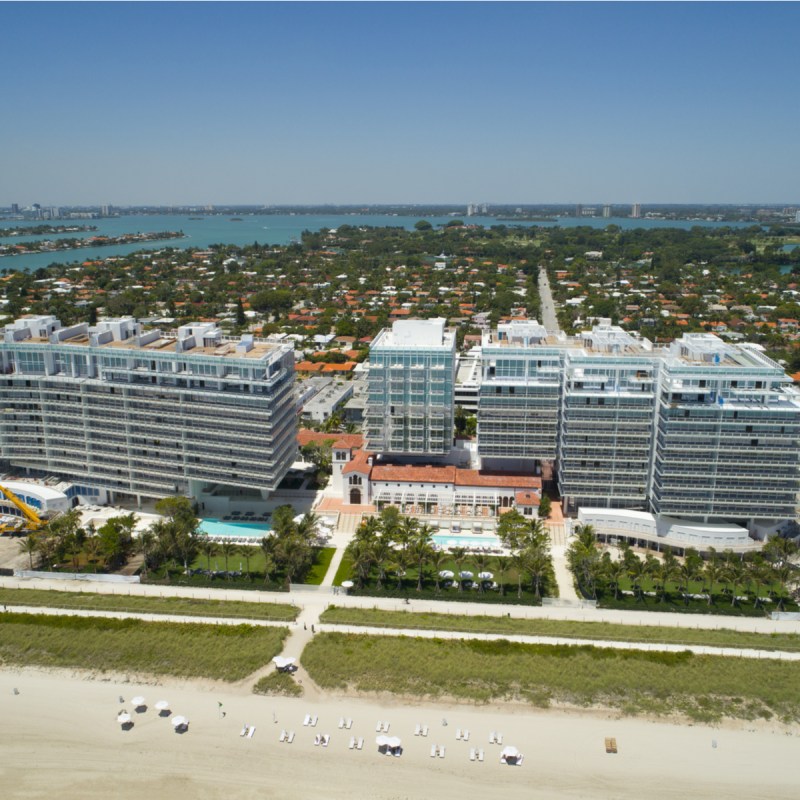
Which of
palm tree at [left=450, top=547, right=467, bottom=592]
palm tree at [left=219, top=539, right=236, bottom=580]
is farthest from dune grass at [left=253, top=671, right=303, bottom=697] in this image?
palm tree at [left=450, top=547, right=467, bottom=592]

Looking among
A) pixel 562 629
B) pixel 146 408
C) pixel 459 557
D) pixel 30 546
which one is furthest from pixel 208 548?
pixel 562 629

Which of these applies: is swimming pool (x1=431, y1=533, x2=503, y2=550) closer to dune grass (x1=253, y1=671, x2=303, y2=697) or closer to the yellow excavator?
dune grass (x1=253, y1=671, x2=303, y2=697)

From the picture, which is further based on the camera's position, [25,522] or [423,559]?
[25,522]

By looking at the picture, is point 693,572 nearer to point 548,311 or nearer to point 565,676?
point 565,676

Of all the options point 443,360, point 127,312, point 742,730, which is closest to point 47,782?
point 742,730

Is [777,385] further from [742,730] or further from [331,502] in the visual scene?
[331,502]

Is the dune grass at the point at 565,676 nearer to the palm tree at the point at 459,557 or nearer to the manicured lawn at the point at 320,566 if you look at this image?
the palm tree at the point at 459,557

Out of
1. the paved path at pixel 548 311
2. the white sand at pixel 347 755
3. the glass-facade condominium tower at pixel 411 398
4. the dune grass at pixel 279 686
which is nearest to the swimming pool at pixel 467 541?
the glass-facade condominium tower at pixel 411 398
